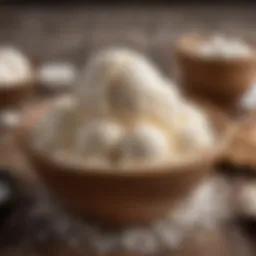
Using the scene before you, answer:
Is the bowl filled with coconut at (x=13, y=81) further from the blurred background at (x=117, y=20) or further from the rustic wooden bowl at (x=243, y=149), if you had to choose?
the blurred background at (x=117, y=20)

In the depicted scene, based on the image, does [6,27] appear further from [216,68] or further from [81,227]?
[81,227]

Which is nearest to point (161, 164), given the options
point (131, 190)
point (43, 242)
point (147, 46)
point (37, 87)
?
point (131, 190)

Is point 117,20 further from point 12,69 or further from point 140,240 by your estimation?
point 140,240

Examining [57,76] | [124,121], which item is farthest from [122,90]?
[57,76]

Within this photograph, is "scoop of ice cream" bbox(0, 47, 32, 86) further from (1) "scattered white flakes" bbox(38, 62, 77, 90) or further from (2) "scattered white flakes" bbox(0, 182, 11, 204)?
(2) "scattered white flakes" bbox(0, 182, 11, 204)

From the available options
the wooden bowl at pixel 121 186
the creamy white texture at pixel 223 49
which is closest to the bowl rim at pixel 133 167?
the wooden bowl at pixel 121 186
